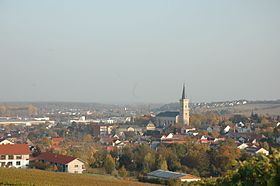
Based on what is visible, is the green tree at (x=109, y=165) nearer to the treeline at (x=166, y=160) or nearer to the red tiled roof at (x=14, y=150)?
the treeline at (x=166, y=160)

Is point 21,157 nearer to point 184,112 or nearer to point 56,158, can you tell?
point 56,158

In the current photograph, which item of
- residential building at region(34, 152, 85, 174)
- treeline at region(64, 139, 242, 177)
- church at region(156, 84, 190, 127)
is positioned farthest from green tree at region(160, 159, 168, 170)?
church at region(156, 84, 190, 127)

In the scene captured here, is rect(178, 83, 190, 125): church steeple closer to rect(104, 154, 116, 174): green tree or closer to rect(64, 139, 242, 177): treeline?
rect(64, 139, 242, 177): treeline

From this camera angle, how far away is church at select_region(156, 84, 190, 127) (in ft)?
308

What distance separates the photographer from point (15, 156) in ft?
126

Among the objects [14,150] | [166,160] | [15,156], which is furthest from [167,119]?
[15,156]

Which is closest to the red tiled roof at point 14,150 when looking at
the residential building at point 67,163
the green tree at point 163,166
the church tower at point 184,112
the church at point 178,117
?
the residential building at point 67,163

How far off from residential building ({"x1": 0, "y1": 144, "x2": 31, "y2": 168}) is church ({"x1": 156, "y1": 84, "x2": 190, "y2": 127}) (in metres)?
54.2

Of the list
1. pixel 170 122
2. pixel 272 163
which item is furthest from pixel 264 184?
pixel 170 122

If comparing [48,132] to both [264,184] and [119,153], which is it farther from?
[264,184]

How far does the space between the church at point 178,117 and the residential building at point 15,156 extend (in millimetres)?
54203

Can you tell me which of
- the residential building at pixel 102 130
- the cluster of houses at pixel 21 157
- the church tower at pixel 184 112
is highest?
the church tower at pixel 184 112

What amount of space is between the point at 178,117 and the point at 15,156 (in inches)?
2365

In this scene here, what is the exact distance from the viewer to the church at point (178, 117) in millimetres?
94000
